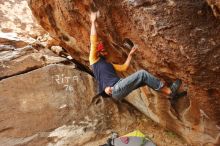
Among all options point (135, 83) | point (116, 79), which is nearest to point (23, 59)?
point (116, 79)

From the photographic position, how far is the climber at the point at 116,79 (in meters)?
6.95

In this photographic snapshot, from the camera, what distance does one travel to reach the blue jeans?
6918 millimetres

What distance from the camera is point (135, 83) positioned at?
7051 mm

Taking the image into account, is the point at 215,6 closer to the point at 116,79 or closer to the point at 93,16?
the point at 116,79

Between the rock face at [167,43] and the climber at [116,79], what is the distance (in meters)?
0.24

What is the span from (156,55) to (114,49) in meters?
1.94

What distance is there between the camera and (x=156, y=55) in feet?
21.5

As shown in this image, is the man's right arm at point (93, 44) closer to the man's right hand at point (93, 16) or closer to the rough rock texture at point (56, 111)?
the man's right hand at point (93, 16)

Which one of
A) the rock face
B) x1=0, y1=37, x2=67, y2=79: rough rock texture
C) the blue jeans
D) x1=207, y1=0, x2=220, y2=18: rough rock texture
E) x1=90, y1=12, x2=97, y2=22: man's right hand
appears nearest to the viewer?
x1=207, y1=0, x2=220, y2=18: rough rock texture

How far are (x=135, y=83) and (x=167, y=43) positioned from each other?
4.27 feet

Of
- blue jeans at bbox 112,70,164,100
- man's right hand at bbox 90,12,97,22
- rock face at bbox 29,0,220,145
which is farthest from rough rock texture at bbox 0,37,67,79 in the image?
blue jeans at bbox 112,70,164,100

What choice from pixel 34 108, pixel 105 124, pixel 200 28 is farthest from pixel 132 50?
pixel 34 108

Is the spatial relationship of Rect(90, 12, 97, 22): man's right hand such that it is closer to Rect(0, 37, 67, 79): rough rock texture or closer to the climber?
the climber

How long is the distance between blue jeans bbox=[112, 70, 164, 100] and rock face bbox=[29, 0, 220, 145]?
293mm
